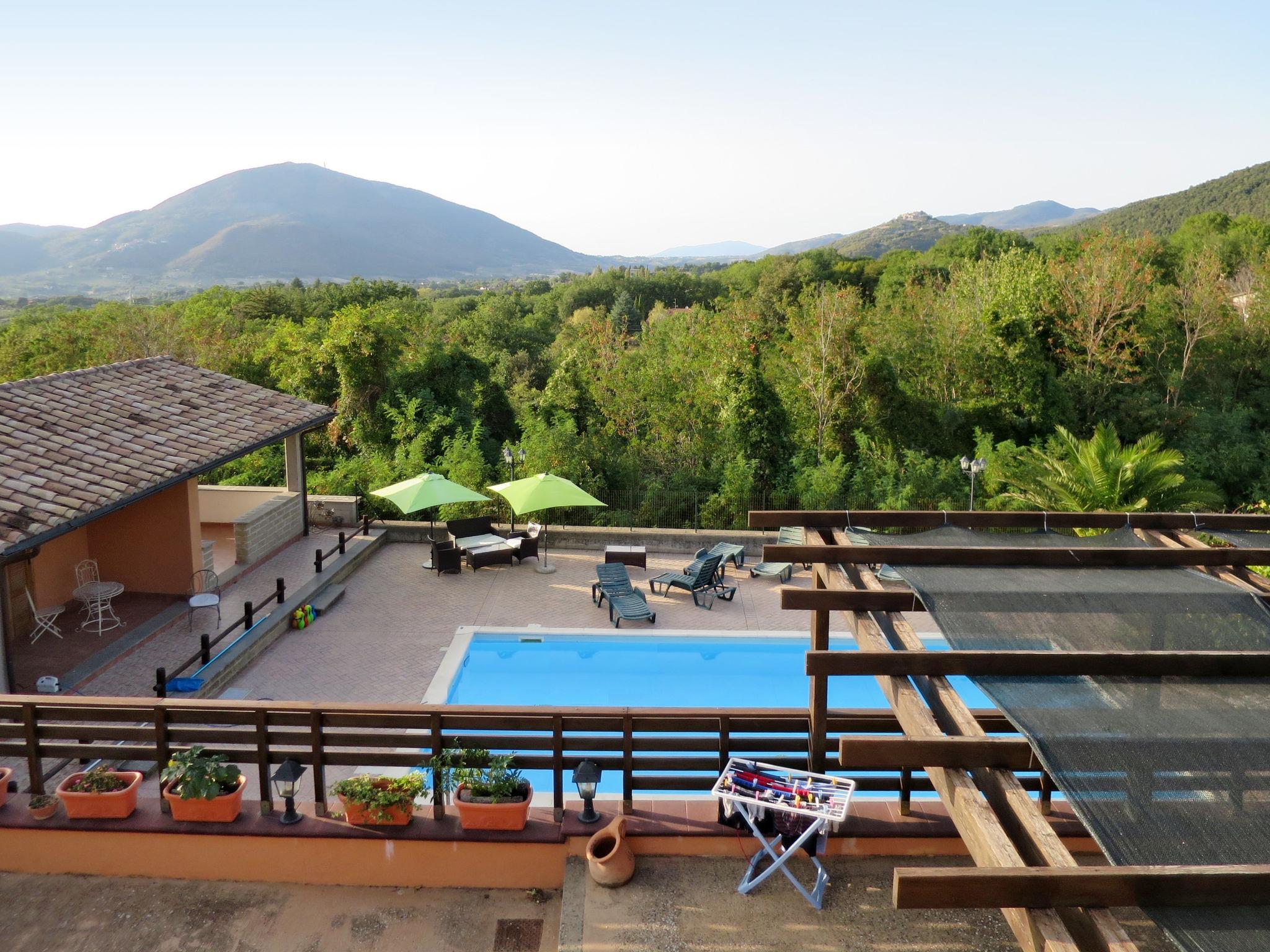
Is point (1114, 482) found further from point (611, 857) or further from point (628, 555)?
point (611, 857)

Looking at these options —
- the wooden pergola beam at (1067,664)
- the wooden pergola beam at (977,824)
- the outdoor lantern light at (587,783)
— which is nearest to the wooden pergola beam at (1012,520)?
the wooden pergola beam at (977,824)

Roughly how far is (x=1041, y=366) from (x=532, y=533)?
14383 millimetres

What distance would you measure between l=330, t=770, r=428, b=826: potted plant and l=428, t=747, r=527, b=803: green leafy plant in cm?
20

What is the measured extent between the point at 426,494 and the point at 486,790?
8639 millimetres

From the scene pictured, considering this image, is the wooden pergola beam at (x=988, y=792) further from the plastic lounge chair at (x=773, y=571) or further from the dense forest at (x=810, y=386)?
the dense forest at (x=810, y=386)

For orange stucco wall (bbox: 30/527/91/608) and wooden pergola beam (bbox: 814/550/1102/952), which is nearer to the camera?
wooden pergola beam (bbox: 814/550/1102/952)

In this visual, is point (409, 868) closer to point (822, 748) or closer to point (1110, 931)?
point (822, 748)

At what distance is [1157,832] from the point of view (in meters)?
2.96

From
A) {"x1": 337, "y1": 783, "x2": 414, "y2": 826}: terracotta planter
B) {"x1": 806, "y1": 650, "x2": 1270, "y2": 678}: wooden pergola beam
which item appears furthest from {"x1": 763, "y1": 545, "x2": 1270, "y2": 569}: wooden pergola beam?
{"x1": 337, "y1": 783, "x2": 414, "y2": 826}: terracotta planter

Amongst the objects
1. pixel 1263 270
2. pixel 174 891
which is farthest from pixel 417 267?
pixel 174 891

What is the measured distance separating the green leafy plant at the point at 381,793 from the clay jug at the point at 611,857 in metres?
1.23

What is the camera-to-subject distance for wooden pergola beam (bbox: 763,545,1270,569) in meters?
5.11

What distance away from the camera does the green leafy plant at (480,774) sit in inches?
227

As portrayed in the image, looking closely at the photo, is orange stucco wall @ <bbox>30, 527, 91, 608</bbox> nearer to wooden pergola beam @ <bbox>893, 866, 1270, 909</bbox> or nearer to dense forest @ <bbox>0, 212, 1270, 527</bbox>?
dense forest @ <bbox>0, 212, 1270, 527</bbox>
